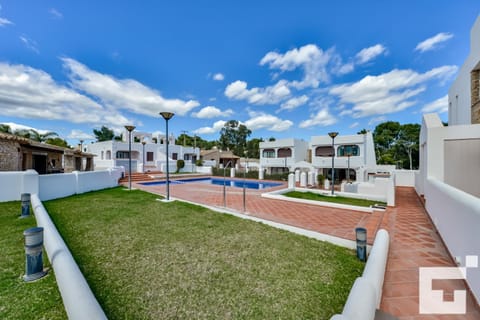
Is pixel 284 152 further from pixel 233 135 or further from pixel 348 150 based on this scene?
pixel 233 135

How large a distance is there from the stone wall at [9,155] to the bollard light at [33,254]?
10.6 m

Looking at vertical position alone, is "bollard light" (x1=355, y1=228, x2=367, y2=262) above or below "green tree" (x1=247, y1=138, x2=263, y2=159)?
below

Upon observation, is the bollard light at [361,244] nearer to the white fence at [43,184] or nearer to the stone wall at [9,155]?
the white fence at [43,184]

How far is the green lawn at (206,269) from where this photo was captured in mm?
2412

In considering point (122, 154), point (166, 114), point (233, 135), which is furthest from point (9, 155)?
point (233, 135)

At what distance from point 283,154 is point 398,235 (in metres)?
23.9

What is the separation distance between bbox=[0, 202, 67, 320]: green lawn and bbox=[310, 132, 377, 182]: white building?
22690mm

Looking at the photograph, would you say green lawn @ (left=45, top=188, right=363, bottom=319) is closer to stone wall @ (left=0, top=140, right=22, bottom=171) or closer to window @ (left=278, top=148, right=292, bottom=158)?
stone wall @ (left=0, top=140, right=22, bottom=171)

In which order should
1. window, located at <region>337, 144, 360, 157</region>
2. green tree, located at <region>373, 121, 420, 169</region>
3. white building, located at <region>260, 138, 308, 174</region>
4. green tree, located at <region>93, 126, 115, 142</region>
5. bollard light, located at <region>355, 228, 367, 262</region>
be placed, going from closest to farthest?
1. bollard light, located at <region>355, 228, 367, 262</region>
2. window, located at <region>337, 144, 360, 157</region>
3. white building, located at <region>260, 138, 308, 174</region>
4. green tree, located at <region>373, 121, 420, 169</region>
5. green tree, located at <region>93, 126, 115, 142</region>

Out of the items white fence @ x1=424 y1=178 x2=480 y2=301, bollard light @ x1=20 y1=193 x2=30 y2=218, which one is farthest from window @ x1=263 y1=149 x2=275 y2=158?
bollard light @ x1=20 y1=193 x2=30 y2=218

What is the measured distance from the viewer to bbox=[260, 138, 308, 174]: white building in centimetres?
2720

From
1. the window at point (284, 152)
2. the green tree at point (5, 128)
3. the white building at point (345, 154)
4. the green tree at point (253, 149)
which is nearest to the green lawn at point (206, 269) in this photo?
the white building at point (345, 154)

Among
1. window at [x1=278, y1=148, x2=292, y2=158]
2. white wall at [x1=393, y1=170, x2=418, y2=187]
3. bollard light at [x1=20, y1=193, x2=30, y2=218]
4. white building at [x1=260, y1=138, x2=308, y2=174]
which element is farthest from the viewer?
window at [x1=278, y1=148, x2=292, y2=158]

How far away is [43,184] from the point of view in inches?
339
